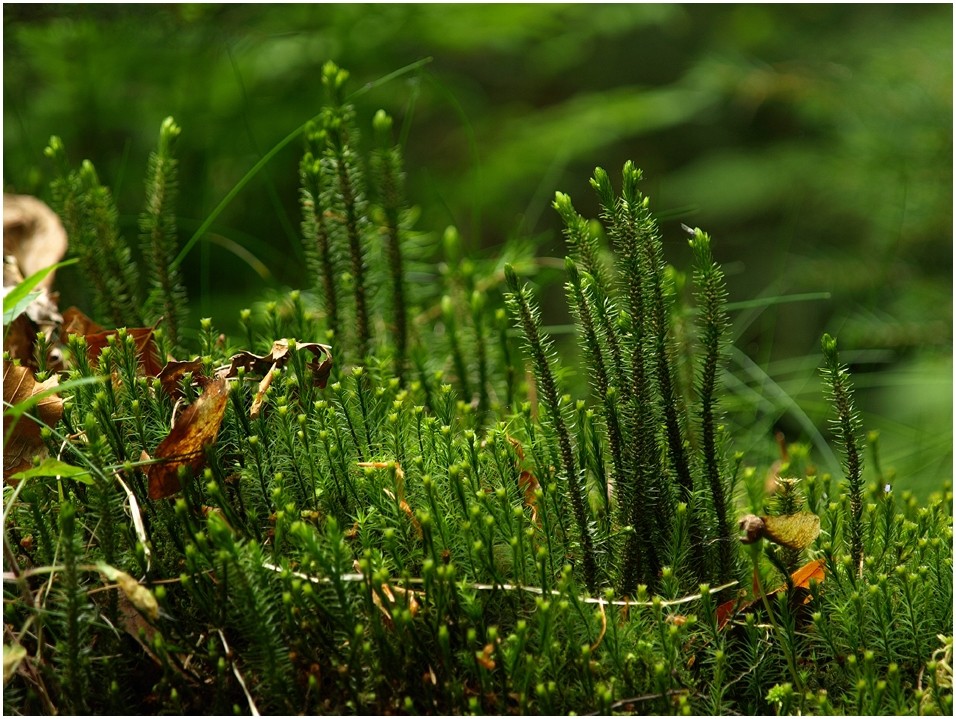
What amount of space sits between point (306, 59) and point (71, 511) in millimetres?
3418

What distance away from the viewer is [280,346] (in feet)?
5.58

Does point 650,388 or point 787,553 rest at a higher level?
point 650,388

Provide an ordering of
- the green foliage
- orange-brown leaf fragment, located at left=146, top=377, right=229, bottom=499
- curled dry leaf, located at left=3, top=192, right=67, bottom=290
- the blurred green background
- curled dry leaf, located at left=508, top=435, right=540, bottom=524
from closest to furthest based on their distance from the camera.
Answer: the green foliage → orange-brown leaf fragment, located at left=146, top=377, right=229, bottom=499 → curled dry leaf, located at left=508, top=435, right=540, bottom=524 → curled dry leaf, located at left=3, top=192, right=67, bottom=290 → the blurred green background

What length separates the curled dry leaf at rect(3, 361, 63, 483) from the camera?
155 cm

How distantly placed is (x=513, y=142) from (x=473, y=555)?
4.08 metres

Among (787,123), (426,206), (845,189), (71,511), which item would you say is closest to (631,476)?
(71,511)

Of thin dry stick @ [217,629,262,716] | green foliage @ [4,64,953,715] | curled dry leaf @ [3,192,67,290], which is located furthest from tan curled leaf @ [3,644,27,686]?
curled dry leaf @ [3,192,67,290]

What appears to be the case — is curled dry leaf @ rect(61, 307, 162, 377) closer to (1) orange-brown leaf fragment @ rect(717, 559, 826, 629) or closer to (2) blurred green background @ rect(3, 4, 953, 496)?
(2) blurred green background @ rect(3, 4, 953, 496)

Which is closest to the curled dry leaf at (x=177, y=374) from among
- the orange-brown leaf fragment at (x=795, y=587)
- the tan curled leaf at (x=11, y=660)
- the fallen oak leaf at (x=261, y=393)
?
the fallen oak leaf at (x=261, y=393)

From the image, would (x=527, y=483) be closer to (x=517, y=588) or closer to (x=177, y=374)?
(x=517, y=588)

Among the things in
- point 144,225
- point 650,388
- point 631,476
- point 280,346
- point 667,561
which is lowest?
point 667,561

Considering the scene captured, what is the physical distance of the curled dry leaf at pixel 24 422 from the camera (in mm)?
1550

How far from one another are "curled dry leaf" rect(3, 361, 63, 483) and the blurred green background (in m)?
1.06

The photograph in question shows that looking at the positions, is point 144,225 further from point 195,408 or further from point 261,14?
point 261,14
